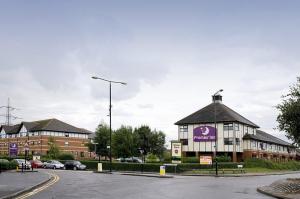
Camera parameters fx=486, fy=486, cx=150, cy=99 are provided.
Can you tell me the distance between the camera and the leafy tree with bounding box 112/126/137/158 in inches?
3688

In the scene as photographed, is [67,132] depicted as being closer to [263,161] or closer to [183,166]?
[263,161]

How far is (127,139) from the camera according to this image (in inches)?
3701

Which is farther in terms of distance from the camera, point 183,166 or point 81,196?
point 183,166

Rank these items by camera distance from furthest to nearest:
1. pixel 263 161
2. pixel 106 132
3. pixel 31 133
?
pixel 31 133
pixel 106 132
pixel 263 161

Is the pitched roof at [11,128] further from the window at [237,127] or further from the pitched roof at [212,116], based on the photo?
the window at [237,127]

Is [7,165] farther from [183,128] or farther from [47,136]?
[47,136]

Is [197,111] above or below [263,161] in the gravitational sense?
above

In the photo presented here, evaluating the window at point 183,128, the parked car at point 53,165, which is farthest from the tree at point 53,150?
the window at point 183,128

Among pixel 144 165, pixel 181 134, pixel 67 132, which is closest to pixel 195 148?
pixel 181 134

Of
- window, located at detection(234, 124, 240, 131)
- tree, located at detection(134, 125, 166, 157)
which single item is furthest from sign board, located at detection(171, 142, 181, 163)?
tree, located at detection(134, 125, 166, 157)

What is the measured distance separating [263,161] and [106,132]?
34.8 metres

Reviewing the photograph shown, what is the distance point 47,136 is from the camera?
12131 centimetres

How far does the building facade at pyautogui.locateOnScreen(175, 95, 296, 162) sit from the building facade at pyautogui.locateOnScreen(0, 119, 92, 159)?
1679 inches

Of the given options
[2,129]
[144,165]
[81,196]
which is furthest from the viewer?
[2,129]
